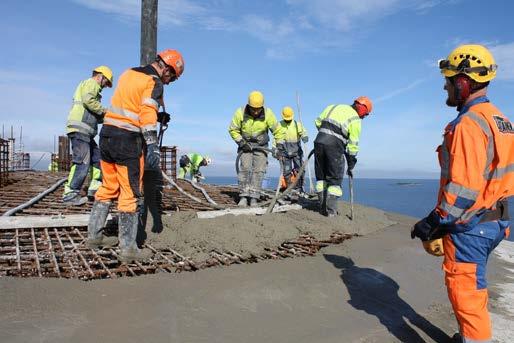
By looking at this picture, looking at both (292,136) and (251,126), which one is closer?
(251,126)

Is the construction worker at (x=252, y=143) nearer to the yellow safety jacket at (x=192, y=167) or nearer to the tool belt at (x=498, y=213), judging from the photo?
the tool belt at (x=498, y=213)

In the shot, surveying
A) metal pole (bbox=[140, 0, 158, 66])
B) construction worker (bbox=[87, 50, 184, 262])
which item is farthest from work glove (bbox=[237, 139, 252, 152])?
construction worker (bbox=[87, 50, 184, 262])

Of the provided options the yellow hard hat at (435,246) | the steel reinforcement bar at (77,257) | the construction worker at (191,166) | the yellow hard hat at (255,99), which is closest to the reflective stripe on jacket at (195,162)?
the construction worker at (191,166)

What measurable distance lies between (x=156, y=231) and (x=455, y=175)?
3150 mm

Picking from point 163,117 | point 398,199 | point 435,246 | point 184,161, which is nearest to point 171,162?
point 184,161

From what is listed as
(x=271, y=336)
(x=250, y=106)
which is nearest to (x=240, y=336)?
(x=271, y=336)

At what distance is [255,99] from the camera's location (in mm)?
6203

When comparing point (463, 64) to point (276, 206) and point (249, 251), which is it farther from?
point (276, 206)

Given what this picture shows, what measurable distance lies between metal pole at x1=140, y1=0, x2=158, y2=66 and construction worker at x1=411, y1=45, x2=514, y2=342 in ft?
13.6

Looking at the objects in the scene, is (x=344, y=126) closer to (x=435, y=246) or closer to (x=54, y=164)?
(x=435, y=246)

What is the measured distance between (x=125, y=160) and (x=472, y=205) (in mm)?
2792

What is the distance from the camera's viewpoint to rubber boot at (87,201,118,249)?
3737 mm

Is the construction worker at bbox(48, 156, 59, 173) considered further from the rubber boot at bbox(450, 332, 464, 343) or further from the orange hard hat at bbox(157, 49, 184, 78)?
the rubber boot at bbox(450, 332, 464, 343)

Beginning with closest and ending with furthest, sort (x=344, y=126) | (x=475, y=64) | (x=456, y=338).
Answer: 1. (x=475, y=64)
2. (x=456, y=338)
3. (x=344, y=126)
